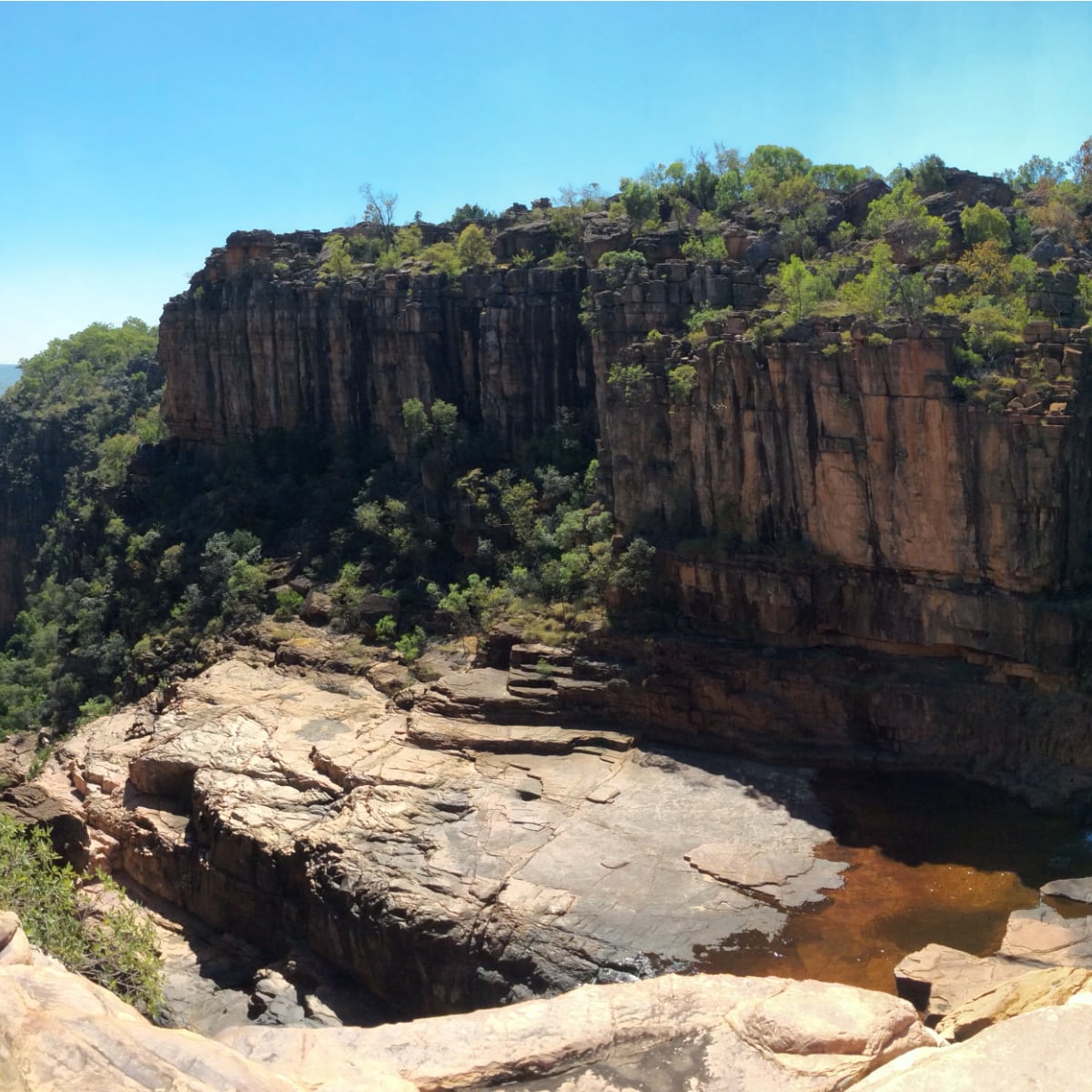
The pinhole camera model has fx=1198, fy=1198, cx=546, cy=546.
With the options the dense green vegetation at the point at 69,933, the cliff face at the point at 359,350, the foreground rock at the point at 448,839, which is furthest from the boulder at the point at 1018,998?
the cliff face at the point at 359,350

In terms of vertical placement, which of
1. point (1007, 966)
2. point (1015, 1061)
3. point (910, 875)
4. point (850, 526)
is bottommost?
point (910, 875)

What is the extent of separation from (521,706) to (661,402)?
9485 mm

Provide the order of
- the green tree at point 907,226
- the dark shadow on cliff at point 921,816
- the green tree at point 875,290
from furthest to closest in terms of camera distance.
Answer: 1. the green tree at point 907,226
2. the green tree at point 875,290
3. the dark shadow on cliff at point 921,816

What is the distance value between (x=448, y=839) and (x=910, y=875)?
982 cm

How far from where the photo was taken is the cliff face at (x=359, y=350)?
4338cm

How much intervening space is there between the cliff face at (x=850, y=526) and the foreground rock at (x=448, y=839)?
9.58 ft

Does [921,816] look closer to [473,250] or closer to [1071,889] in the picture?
[1071,889]

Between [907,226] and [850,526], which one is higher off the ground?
[907,226]

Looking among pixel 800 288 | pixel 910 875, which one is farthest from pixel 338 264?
pixel 910 875

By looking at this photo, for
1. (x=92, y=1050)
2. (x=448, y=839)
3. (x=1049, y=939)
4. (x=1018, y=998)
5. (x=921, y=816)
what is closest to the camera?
(x=92, y=1050)

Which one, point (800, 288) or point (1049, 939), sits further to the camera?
point (800, 288)

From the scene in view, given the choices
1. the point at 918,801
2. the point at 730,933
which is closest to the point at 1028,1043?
the point at 730,933

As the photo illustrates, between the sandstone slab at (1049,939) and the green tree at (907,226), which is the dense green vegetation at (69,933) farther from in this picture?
the green tree at (907,226)

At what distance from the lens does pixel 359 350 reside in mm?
48031
